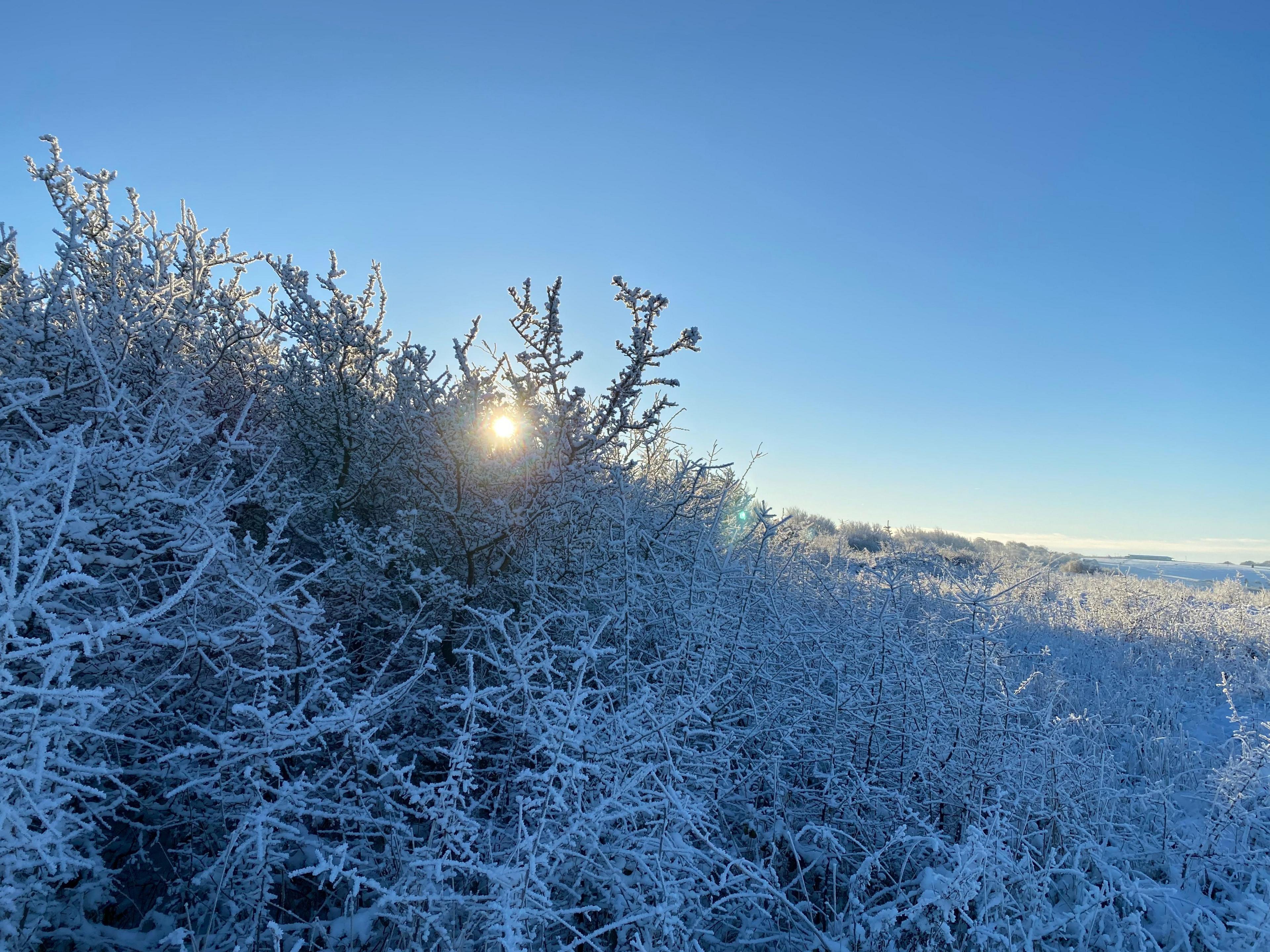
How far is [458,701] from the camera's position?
245cm

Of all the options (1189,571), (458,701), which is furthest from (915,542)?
(458,701)

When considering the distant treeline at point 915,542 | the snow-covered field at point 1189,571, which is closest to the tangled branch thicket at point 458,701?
the distant treeline at point 915,542

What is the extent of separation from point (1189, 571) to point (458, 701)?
1617 inches

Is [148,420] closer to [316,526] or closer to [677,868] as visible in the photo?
[316,526]

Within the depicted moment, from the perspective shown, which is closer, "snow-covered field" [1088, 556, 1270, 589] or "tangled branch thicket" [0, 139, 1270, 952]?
"tangled branch thicket" [0, 139, 1270, 952]

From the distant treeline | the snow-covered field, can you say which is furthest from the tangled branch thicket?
the snow-covered field

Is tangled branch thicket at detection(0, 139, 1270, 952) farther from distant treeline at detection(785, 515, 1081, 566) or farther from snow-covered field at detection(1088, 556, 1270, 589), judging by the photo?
snow-covered field at detection(1088, 556, 1270, 589)

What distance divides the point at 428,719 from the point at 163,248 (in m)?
3.18

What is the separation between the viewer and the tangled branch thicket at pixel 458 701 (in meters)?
2.35

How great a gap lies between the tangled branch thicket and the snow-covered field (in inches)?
695

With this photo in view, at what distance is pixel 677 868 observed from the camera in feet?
8.54

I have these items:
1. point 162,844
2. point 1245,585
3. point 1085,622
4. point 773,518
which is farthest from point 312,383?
point 1245,585

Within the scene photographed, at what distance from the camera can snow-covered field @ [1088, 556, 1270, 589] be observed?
63.7 feet

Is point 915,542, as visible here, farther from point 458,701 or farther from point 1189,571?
point 458,701
